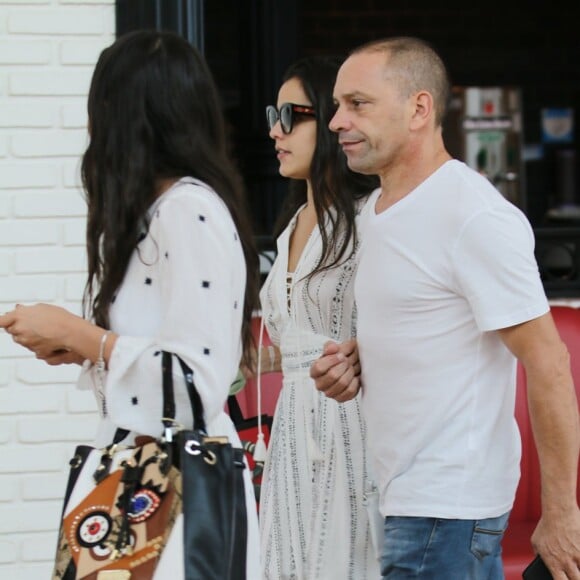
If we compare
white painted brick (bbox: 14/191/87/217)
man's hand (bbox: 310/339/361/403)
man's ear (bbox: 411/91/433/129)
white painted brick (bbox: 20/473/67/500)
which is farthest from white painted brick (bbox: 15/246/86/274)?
man's ear (bbox: 411/91/433/129)

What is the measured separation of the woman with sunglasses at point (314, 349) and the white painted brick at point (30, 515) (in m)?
1.16

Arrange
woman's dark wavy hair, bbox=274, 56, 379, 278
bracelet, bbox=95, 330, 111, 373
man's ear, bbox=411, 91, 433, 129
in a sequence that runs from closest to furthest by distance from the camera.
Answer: bracelet, bbox=95, 330, 111, 373 → man's ear, bbox=411, 91, 433, 129 → woman's dark wavy hair, bbox=274, 56, 379, 278

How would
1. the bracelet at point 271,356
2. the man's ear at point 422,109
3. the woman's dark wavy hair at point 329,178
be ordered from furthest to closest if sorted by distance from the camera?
the bracelet at point 271,356
the woman's dark wavy hair at point 329,178
the man's ear at point 422,109

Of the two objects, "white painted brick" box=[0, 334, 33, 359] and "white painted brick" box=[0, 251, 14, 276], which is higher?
"white painted brick" box=[0, 251, 14, 276]

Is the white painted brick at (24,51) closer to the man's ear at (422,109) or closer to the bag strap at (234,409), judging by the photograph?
the bag strap at (234,409)

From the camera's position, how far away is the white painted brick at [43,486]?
3869mm

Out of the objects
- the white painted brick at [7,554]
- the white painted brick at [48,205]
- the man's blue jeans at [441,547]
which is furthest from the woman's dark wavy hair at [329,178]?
the white painted brick at [7,554]

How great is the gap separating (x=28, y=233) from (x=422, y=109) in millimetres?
1802

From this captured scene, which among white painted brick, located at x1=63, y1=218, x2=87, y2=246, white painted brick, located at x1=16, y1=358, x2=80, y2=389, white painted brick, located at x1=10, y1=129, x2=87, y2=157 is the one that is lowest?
white painted brick, located at x1=16, y1=358, x2=80, y2=389

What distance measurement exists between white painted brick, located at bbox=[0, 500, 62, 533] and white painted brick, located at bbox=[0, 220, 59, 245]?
2.60 ft

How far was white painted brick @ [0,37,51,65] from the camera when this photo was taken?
12.6 ft

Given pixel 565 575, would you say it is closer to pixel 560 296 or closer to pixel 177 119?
pixel 177 119

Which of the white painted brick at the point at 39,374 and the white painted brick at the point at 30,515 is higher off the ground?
the white painted brick at the point at 39,374

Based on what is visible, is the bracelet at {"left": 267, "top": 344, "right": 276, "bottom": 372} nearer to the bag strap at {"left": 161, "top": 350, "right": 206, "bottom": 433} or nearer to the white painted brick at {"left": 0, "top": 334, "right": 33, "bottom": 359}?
the white painted brick at {"left": 0, "top": 334, "right": 33, "bottom": 359}
